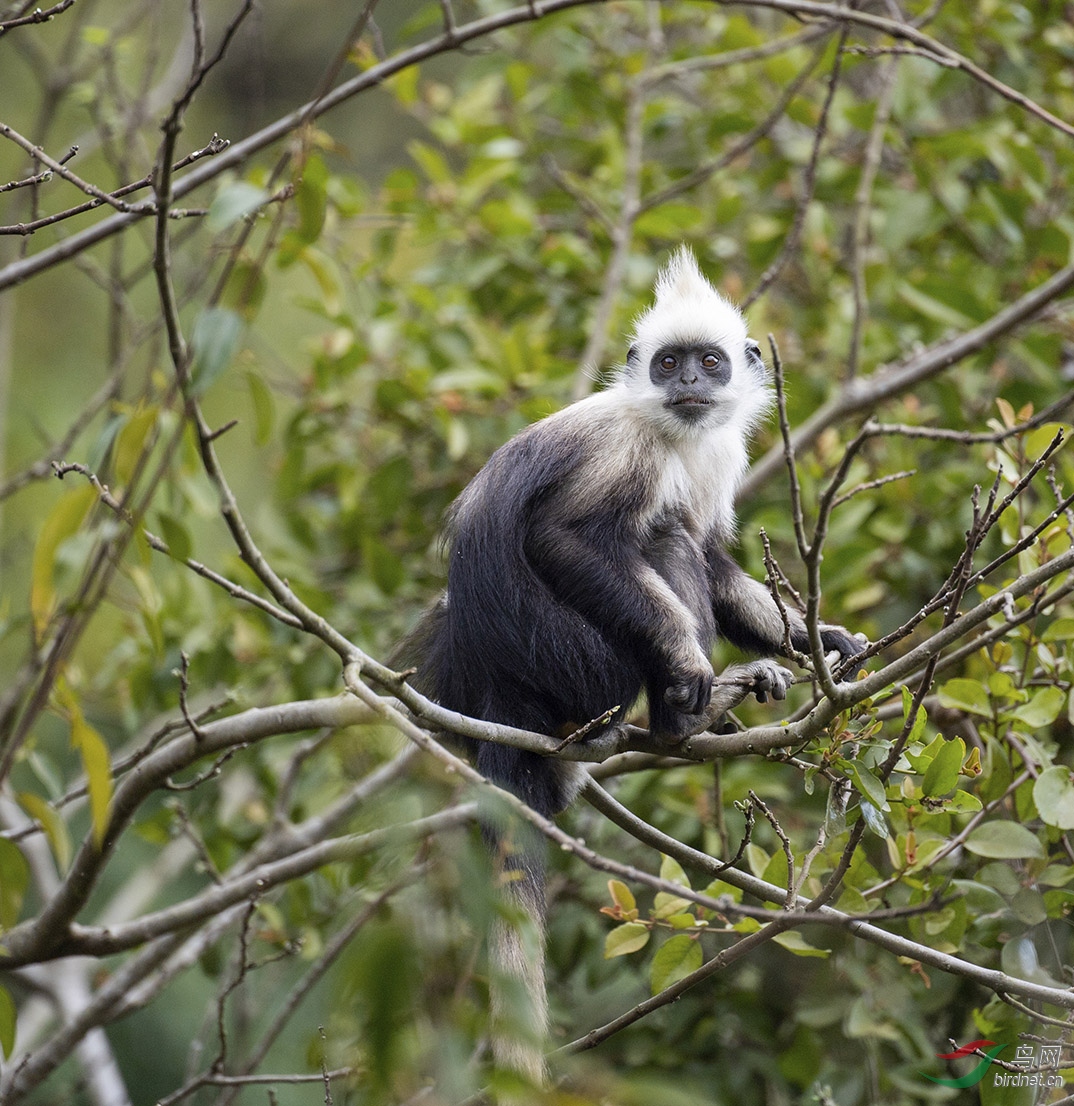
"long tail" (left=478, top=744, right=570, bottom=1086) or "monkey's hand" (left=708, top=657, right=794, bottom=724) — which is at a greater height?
"monkey's hand" (left=708, top=657, right=794, bottom=724)

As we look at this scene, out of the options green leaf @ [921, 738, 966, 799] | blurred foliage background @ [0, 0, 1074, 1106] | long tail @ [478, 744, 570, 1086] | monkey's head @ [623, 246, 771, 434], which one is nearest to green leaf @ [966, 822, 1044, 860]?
blurred foliage background @ [0, 0, 1074, 1106]

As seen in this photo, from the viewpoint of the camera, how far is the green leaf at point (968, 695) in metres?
2.94

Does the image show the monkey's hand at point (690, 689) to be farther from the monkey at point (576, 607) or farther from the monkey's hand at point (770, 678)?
the monkey's hand at point (770, 678)

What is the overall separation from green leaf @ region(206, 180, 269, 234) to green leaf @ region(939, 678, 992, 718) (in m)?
2.04

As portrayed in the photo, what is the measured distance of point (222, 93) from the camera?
11.9 m

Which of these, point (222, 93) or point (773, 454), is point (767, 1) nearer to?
point (773, 454)

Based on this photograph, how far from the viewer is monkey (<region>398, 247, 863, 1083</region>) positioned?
10.7ft

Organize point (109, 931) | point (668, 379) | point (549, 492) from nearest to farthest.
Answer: point (109, 931), point (549, 492), point (668, 379)

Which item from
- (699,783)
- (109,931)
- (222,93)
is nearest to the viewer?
(109,931)

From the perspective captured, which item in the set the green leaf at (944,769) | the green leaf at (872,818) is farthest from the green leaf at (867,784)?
the green leaf at (944,769)

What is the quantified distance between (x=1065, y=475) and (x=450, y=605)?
7.43ft

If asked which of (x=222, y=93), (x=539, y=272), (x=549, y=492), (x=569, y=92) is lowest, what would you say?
(x=549, y=492)

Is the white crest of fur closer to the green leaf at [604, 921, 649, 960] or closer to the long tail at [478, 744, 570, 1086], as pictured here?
the long tail at [478, 744, 570, 1086]

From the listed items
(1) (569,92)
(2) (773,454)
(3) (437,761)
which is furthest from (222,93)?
(3) (437,761)
